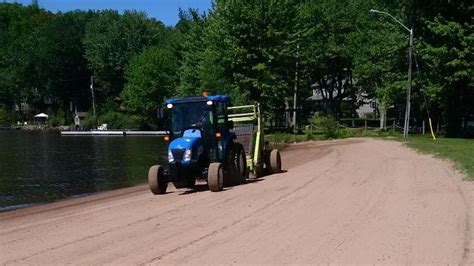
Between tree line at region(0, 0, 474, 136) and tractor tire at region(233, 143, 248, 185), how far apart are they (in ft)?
80.1

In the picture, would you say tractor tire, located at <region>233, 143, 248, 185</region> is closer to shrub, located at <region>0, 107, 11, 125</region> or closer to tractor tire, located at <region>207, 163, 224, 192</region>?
tractor tire, located at <region>207, 163, 224, 192</region>

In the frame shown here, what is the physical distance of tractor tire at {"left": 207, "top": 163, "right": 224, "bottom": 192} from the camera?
17.4 metres

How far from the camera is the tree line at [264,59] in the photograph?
1726 inches

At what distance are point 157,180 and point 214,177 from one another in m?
1.96

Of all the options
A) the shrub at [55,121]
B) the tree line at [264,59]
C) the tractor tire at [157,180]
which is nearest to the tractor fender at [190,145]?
the tractor tire at [157,180]

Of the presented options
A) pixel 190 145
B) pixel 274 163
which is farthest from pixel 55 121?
pixel 190 145

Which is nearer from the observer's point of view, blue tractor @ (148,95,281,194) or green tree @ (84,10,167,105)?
blue tractor @ (148,95,281,194)

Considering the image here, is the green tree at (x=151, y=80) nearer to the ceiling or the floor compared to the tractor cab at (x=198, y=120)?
nearer to the ceiling

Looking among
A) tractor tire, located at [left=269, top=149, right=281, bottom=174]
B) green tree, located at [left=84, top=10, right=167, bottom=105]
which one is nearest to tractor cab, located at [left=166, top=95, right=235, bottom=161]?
tractor tire, located at [left=269, top=149, right=281, bottom=174]

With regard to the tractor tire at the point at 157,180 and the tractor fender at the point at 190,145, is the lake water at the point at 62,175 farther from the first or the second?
the tractor fender at the point at 190,145

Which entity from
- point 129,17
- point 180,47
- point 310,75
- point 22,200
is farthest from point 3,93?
point 22,200

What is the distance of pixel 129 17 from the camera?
110 metres

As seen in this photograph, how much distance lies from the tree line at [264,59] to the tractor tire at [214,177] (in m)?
27.1

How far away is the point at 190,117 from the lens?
59.6ft
